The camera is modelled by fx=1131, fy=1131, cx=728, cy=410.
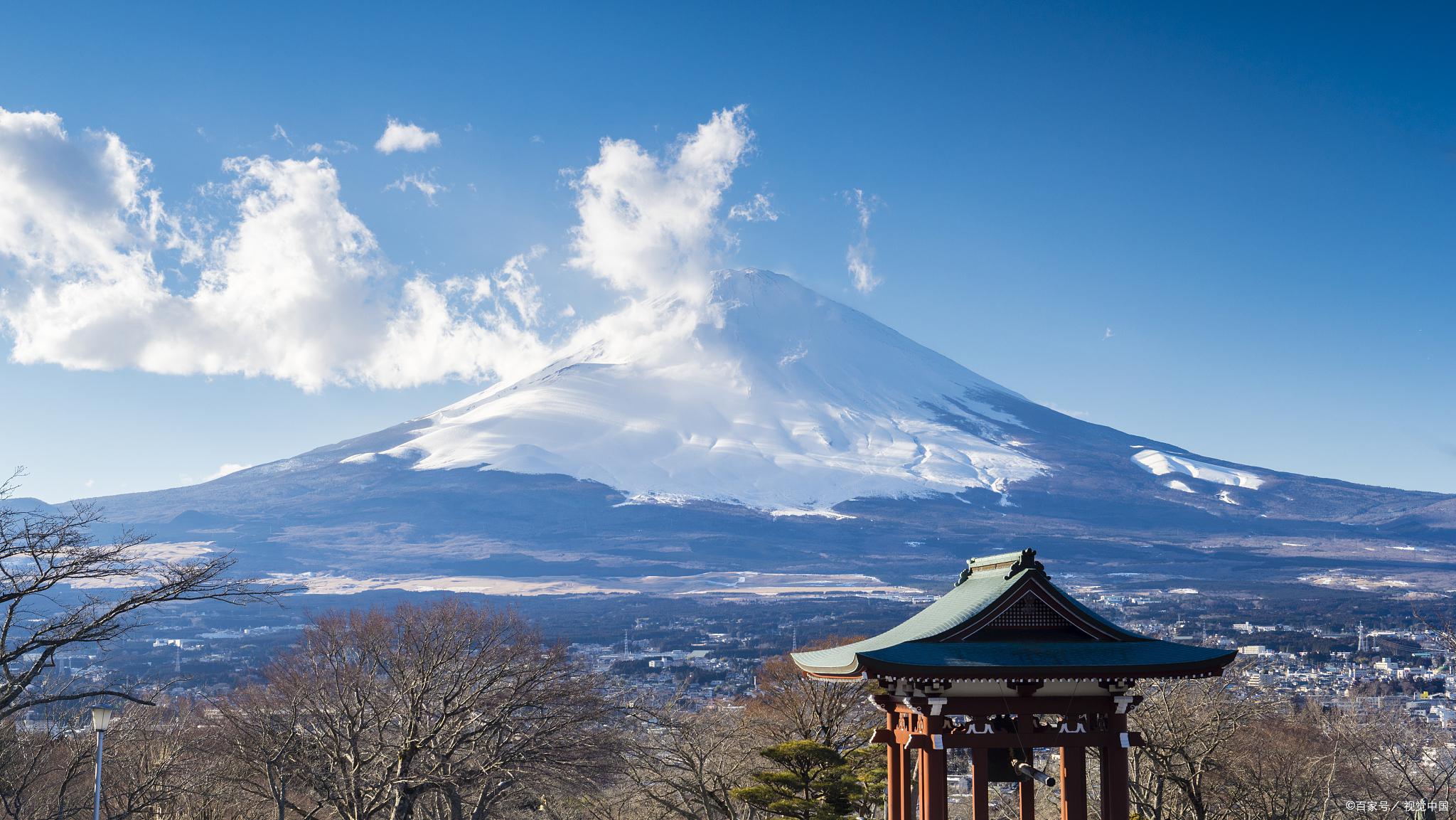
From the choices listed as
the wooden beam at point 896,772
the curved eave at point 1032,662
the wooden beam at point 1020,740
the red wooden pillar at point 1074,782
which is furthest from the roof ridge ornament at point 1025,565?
the wooden beam at point 896,772

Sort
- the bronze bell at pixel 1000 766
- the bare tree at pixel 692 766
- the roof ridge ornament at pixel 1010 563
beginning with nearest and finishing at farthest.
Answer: the roof ridge ornament at pixel 1010 563
the bronze bell at pixel 1000 766
the bare tree at pixel 692 766

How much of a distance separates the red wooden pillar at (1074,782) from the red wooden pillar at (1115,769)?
0.40 metres

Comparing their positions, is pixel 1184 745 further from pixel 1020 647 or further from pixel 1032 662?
pixel 1032 662

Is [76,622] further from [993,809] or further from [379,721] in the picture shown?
[993,809]

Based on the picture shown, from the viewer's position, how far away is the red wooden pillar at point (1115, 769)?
13.1m

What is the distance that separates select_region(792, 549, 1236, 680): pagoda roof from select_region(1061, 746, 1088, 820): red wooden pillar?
149cm

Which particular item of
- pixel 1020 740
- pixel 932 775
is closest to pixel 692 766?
pixel 932 775

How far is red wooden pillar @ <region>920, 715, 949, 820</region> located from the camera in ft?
41.7

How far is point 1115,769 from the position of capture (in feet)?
43.2

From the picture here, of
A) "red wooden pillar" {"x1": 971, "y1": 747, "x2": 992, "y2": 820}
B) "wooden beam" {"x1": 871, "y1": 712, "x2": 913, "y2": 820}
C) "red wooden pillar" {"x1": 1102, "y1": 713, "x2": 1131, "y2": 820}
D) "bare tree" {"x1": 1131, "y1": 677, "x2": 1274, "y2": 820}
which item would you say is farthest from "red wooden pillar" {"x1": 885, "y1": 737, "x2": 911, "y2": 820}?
"bare tree" {"x1": 1131, "y1": 677, "x2": 1274, "y2": 820}

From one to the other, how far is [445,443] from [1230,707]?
588 feet

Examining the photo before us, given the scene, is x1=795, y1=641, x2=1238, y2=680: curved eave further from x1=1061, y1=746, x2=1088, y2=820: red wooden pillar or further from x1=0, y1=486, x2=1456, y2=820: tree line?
x1=0, y1=486, x2=1456, y2=820: tree line

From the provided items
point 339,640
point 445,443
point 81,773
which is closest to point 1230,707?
point 339,640

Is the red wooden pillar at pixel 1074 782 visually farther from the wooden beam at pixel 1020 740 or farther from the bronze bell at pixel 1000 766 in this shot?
the bronze bell at pixel 1000 766
